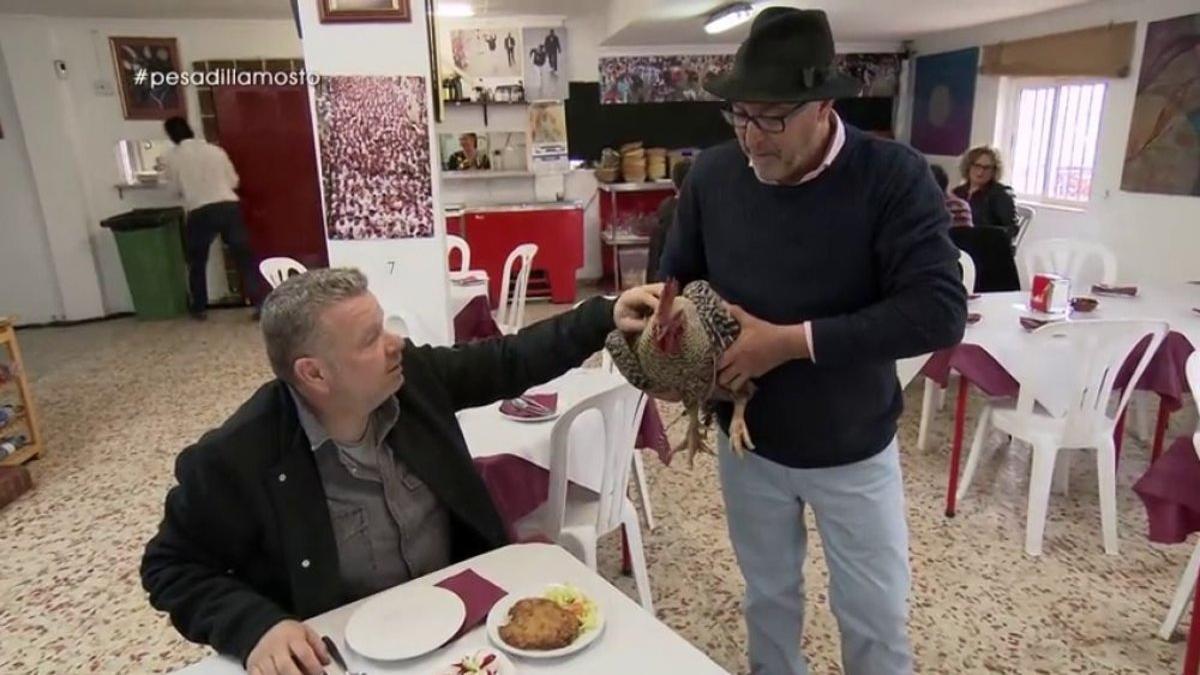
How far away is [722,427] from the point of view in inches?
58.6

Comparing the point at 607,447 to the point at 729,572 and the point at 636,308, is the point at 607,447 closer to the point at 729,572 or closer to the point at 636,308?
the point at 636,308

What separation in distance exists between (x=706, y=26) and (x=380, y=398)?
4.44m

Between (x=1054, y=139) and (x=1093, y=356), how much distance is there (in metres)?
3.49

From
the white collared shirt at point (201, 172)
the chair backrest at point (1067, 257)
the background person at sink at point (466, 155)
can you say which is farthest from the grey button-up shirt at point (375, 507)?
the background person at sink at point (466, 155)

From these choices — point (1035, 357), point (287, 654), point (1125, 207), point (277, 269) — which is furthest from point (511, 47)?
point (287, 654)

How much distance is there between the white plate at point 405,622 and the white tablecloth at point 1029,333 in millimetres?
2152

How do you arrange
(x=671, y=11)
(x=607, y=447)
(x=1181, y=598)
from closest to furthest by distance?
(x=607, y=447), (x=1181, y=598), (x=671, y=11)

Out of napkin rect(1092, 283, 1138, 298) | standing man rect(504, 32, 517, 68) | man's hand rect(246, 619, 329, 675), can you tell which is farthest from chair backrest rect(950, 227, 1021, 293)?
standing man rect(504, 32, 517, 68)

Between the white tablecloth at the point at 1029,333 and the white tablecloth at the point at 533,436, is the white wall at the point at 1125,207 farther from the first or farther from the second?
the white tablecloth at the point at 533,436

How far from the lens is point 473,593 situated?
3.67 feet

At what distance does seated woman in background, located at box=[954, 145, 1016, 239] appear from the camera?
13.3 feet

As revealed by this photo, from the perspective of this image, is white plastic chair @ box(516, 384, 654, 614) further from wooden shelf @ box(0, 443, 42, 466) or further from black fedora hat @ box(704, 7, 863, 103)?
wooden shelf @ box(0, 443, 42, 466)

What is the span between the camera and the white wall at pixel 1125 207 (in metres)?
4.05

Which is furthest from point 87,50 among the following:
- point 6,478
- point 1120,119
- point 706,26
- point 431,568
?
point 1120,119
